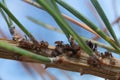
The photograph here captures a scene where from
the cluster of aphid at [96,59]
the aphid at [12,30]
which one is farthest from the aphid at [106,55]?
the aphid at [12,30]

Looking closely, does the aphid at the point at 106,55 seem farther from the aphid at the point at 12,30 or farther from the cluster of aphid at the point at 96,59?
the aphid at the point at 12,30

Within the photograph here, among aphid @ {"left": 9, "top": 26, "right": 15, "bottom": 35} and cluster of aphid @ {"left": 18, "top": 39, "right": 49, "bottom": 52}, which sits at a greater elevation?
aphid @ {"left": 9, "top": 26, "right": 15, "bottom": 35}

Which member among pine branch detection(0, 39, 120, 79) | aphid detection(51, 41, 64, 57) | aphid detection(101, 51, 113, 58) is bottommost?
pine branch detection(0, 39, 120, 79)

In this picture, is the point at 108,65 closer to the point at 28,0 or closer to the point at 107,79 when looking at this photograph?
the point at 107,79

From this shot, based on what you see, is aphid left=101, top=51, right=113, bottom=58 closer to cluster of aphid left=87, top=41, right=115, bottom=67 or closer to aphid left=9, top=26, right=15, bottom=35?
cluster of aphid left=87, top=41, right=115, bottom=67

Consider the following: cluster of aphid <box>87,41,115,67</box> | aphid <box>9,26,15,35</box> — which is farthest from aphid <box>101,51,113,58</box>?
aphid <box>9,26,15,35</box>

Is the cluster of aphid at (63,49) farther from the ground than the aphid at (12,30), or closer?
closer

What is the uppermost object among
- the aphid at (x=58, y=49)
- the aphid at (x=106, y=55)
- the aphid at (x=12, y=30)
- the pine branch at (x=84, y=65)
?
the aphid at (x=12, y=30)

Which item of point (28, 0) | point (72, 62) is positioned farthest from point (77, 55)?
point (28, 0)

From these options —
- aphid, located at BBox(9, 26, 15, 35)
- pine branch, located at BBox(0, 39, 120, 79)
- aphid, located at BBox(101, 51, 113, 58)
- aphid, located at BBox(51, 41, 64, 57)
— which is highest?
aphid, located at BBox(9, 26, 15, 35)

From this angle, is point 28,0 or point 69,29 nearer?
point 69,29
